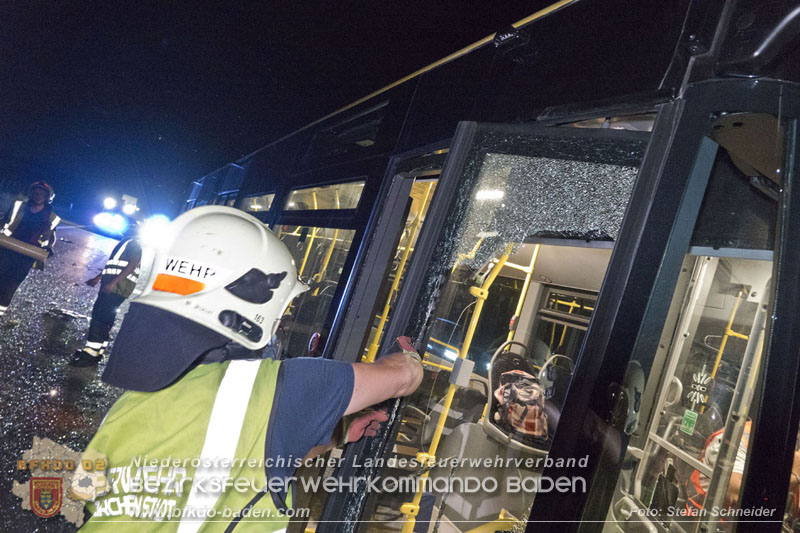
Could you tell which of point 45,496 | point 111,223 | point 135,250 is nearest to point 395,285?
point 45,496

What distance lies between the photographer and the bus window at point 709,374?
6.05 feet

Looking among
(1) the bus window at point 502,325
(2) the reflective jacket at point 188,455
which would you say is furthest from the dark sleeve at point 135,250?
(2) the reflective jacket at point 188,455

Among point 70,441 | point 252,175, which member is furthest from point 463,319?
point 252,175

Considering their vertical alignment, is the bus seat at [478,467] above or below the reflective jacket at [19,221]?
below

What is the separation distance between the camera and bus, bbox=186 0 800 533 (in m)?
1.19

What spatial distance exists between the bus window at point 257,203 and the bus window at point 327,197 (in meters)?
1.23

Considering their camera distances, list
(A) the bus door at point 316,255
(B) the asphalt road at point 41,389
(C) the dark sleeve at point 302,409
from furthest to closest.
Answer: (A) the bus door at point 316,255
(B) the asphalt road at point 41,389
(C) the dark sleeve at point 302,409

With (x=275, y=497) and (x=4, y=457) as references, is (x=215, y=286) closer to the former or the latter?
(x=275, y=497)

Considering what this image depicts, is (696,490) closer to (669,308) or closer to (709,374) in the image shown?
(709,374)

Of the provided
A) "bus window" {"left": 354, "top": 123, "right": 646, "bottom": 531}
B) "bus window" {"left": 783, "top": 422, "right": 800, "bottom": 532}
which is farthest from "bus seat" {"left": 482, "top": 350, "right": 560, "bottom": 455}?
"bus window" {"left": 783, "top": 422, "right": 800, "bottom": 532}

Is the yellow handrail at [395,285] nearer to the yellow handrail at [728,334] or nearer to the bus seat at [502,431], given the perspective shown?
the bus seat at [502,431]

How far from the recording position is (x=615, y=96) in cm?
158

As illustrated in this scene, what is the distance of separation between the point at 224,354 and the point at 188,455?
278 millimetres

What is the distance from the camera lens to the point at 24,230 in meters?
5.14
